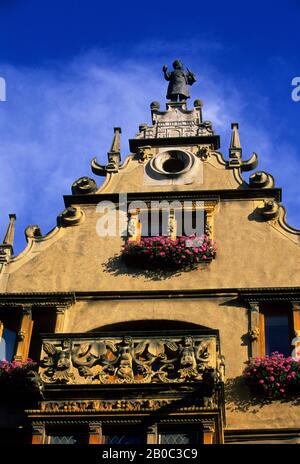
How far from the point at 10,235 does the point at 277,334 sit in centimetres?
619

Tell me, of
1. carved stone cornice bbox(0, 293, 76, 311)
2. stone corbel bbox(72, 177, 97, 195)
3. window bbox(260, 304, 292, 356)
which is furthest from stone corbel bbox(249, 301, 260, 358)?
stone corbel bbox(72, 177, 97, 195)

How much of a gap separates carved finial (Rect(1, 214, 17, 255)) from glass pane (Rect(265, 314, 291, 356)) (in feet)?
18.8

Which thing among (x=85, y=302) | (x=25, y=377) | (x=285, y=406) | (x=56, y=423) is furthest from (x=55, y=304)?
(x=285, y=406)

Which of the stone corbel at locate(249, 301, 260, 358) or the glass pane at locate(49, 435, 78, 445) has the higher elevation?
the stone corbel at locate(249, 301, 260, 358)

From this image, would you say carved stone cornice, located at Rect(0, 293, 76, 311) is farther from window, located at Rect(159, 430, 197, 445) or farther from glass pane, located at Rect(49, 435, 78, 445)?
window, located at Rect(159, 430, 197, 445)

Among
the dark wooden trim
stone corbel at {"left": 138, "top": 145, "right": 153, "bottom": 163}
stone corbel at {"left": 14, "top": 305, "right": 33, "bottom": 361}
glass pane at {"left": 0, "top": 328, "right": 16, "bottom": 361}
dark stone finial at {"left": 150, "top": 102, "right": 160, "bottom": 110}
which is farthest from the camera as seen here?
dark stone finial at {"left": 150, "top": 102, "right": 160, "bottom": 110}

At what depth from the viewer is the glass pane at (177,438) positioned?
733 inches

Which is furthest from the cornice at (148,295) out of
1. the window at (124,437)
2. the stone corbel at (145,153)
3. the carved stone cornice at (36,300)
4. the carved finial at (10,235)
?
the stone corbel at (145,153)

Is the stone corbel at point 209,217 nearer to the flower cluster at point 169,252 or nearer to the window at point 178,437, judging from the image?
the flower cluster at point 169,252

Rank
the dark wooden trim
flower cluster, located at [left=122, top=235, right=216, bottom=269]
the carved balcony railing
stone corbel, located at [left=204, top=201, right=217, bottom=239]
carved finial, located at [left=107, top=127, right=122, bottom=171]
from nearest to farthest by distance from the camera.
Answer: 1. the carved balcony railing
2. flower cluster, located at [left=122, top=235, right=216, bottom=269]
3. stone corbel, located at [left=204, top=201, right=217, bottom=239]
4. carved finial, located at [left=107, top=127, right=122, bottom=171]
5. the dark wooden trim

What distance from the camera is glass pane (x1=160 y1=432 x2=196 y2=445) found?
18.6m

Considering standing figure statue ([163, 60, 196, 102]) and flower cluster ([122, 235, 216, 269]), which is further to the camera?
standing figure statue ([163, 60, 196, 102])

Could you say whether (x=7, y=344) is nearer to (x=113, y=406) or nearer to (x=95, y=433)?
(x=113, y=406)
